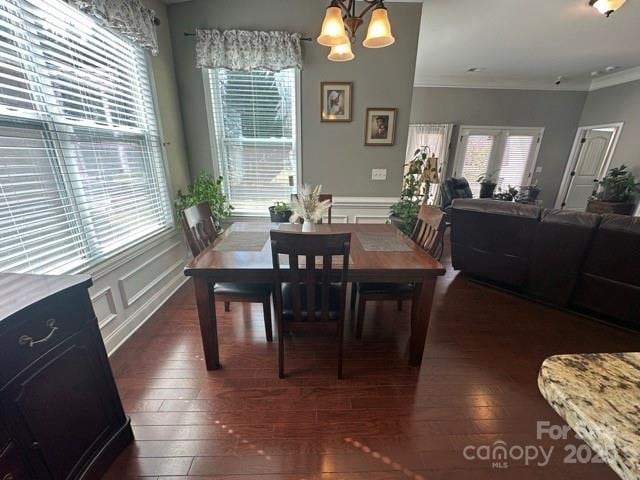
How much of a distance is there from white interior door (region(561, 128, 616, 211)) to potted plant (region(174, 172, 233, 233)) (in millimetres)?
7138

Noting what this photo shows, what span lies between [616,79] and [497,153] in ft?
7.28

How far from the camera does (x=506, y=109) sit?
5.56 meters

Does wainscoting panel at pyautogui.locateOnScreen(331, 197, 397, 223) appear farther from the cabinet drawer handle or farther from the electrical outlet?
the cabinet drawer handle

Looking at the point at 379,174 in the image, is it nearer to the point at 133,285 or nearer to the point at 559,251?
the point at 559,251

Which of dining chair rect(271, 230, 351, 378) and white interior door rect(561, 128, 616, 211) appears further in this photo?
white interior door rect(561, 128, 616, 211)

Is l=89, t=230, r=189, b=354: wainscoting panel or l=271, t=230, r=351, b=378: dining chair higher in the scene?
l=271, t=230, r=351, b=378: dining chair

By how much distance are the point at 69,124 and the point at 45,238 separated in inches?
28.3

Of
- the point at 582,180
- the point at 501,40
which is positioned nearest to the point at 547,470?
the point at 501,40

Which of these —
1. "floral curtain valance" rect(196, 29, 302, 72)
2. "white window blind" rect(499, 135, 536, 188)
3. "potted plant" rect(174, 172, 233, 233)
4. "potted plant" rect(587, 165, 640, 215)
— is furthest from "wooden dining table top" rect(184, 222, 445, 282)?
"white window blind" rect(499, 135, 536, 188)

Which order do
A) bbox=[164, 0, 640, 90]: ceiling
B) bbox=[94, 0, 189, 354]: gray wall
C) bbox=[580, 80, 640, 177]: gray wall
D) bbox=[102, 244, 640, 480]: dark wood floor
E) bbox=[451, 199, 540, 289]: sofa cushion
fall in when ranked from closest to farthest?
bbox=[102, 244, 640, 480]: dark wood floor, bbox=[94, 0, 189, 354]: gray wall, bbox=[451, 199, 540, 289]: sofa cushion, bbox=[164, 0, 640, 90]: ceiling, bbox=[580, 80, 640, 177]: gray wall

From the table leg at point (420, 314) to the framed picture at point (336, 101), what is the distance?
2.15m

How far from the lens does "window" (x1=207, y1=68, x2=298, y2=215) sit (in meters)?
2.87

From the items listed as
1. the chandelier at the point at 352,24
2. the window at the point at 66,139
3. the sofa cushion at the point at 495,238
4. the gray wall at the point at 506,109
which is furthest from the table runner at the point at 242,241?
the gray wall at the point at 506,109

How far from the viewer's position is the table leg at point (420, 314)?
1.59m
